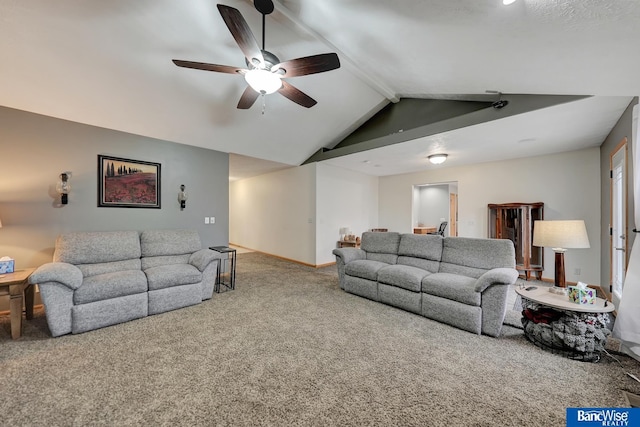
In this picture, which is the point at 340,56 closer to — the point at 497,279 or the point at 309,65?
the point at 309,65

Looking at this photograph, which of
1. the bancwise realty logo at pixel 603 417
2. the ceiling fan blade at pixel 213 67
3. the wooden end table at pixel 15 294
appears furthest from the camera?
the wooden end table at pixel 15 294

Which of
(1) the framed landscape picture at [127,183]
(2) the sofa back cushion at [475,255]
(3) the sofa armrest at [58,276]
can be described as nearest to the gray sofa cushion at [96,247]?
(3) the sofa armrest at [58,276]

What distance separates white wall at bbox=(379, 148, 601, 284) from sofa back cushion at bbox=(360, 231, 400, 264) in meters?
2.69

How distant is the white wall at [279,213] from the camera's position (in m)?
5.95

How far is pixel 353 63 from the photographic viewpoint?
326 centimetres

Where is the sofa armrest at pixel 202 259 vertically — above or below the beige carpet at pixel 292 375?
above

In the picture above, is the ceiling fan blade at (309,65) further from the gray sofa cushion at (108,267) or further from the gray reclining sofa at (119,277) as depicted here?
the gray sofa cushion at (108,267)

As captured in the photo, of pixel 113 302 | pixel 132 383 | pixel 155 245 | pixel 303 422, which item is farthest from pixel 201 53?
pixel 303 422

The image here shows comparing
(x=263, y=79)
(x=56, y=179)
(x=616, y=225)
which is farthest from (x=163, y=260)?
(x=616, y=225)

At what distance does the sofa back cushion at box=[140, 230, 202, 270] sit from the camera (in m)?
3.54

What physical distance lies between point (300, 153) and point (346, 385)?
4696 mm

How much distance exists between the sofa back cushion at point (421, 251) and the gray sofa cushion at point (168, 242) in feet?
10.6

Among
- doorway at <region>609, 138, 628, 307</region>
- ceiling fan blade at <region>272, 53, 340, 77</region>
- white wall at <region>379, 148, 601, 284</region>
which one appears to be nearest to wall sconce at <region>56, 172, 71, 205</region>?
ceiling fan blade at <region>272, 53, 340, 77</region>

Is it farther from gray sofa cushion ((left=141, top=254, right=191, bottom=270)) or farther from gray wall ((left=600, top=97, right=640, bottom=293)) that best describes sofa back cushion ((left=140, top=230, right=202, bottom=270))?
gray wall ((left=600, top=97, right=640, bottom=293))
